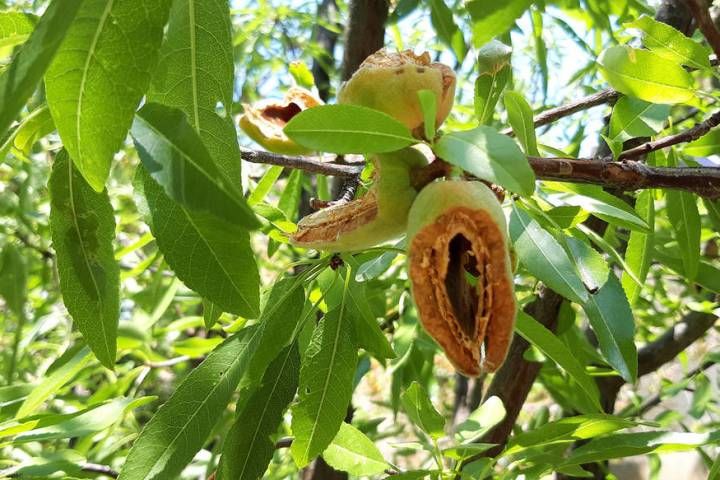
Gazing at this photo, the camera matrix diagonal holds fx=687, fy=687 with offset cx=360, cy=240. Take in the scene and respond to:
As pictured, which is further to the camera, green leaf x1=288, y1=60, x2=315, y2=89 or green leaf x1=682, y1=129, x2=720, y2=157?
green leaf x1=288, y1=60, x2=315, y2=89

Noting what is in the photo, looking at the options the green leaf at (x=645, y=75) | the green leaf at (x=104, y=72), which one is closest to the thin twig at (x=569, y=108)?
the green leaf at (x=645, y=75)

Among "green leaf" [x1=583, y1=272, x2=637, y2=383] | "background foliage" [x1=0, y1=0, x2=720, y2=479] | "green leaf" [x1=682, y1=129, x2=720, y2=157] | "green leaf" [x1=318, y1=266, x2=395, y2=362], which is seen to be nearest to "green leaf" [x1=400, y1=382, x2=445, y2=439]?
"background foliage" [x1=0, y1=0, x2=720, y2=479]

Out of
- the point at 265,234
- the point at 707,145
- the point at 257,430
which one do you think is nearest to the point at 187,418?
the point at 257,430

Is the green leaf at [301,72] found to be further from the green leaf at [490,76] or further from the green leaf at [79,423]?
the green leaf at [79,423]

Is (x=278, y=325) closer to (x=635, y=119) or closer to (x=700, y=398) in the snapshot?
(x=635, y=119)

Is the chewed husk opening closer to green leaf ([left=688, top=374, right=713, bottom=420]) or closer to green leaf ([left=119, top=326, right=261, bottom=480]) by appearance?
green leaf ([left=119, top=326, right=261, bottom=480])
